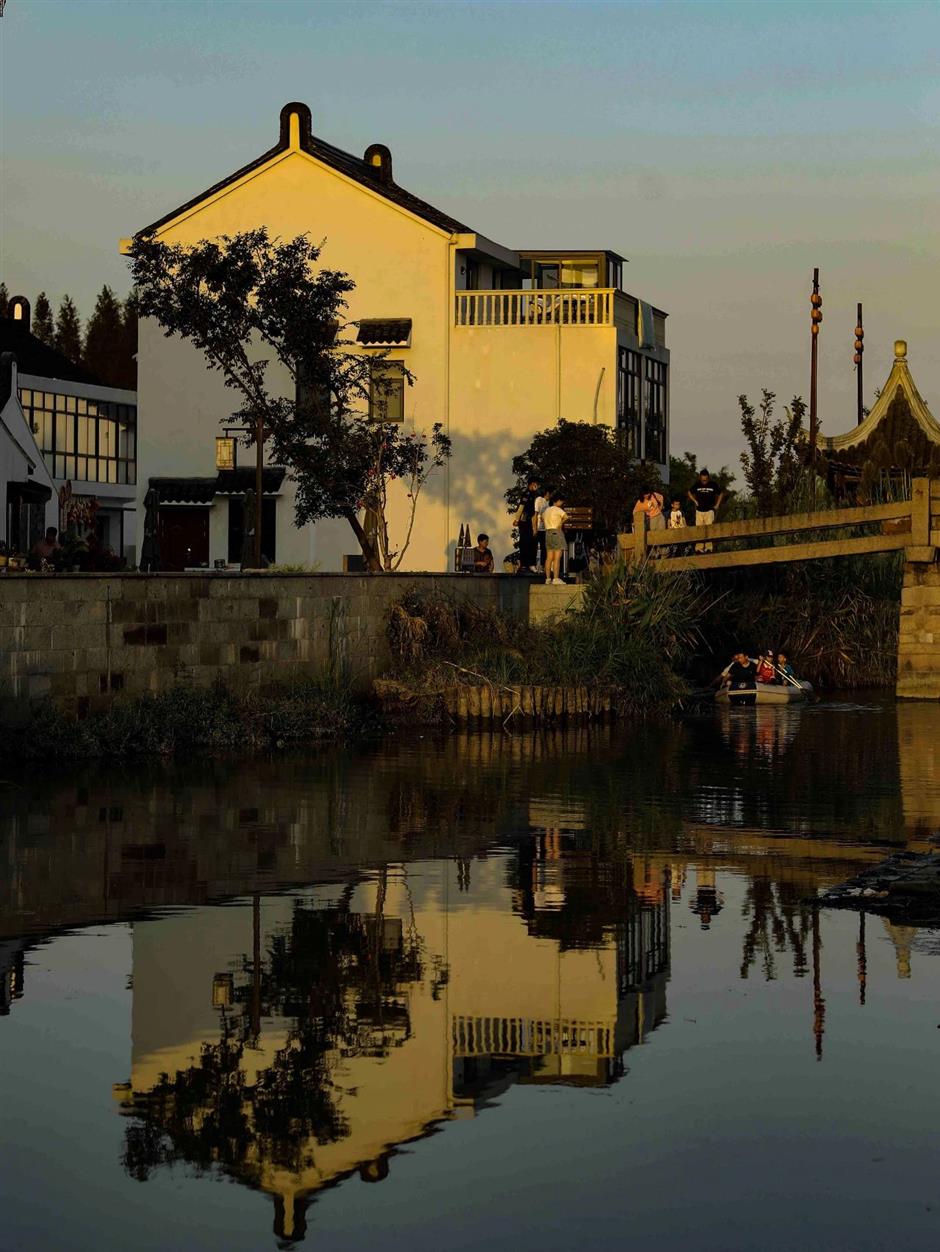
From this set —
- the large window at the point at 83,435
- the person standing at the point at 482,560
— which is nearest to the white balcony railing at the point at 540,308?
the person standing at the point at 482,560

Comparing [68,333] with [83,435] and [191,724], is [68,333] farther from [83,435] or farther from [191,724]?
[191,724]

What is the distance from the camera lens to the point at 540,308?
52.6m

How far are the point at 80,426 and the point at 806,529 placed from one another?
4627 cm

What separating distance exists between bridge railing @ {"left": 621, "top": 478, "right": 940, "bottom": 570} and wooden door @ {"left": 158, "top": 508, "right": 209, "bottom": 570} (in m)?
21.0

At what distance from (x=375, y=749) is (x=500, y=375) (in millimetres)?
27634

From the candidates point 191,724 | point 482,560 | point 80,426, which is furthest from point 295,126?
point 191,724

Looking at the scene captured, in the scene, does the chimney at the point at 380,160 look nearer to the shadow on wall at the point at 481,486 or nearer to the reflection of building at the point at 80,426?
the shadow on wall at the point at 481,486

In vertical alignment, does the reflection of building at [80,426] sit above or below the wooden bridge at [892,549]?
above

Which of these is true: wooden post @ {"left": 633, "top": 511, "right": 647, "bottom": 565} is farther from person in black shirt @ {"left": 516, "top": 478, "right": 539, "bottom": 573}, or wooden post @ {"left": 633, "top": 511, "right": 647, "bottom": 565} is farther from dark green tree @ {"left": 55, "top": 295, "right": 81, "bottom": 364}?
dark green tree @ {"left": 55, "top": 295, "right": 81, "bottom": 364}

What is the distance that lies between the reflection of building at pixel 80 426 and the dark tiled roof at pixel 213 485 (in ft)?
57.6

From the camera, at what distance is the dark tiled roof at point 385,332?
5216 centimetres

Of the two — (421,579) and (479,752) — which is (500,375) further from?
(479,752)

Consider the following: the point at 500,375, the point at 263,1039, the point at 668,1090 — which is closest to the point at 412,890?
the point at 263,1039

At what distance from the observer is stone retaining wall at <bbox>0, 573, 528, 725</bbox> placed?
2308cm
